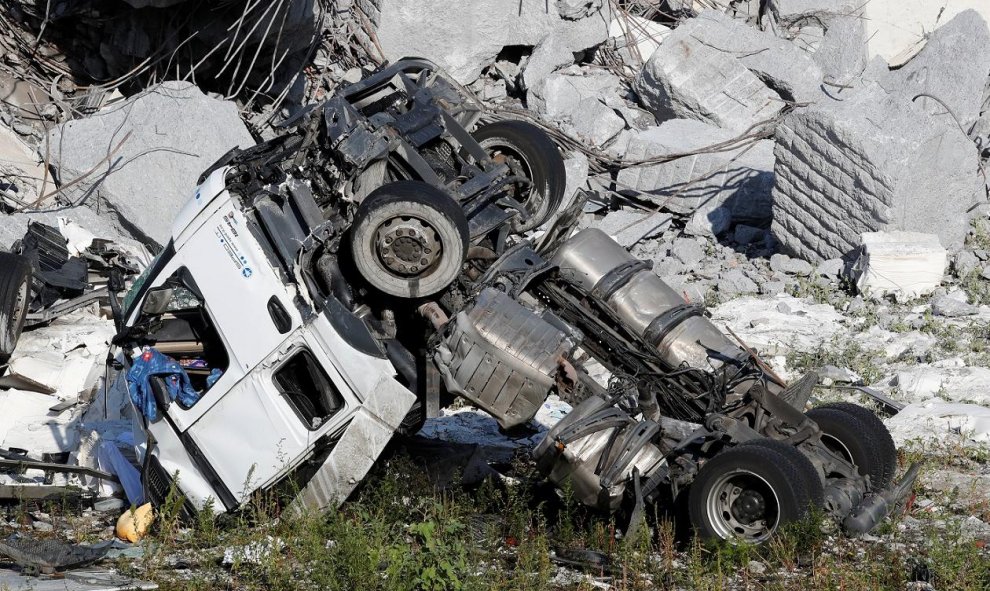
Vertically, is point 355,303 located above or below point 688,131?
below

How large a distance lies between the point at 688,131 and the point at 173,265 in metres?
7.65

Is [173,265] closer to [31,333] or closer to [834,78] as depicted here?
[31,333]

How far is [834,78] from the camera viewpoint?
13.5 metres

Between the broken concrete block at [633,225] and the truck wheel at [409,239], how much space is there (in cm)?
590

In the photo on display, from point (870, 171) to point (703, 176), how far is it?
87.9 inches

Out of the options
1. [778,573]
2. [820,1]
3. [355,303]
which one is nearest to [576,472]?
[778,573]

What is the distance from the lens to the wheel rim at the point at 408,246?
6.13 meters

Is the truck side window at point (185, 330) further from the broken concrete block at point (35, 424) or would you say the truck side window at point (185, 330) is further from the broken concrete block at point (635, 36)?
the broken concrete block at point (635, 36)

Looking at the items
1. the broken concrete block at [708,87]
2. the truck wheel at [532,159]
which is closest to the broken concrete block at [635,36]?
the broken concrete block at [708,87]

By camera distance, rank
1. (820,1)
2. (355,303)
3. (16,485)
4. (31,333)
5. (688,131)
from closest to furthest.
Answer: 1. (355,303)
2. (16,485)
3. (31,333)
4. (688,131)
5. (820,1)

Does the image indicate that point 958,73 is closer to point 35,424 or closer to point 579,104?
point 579,104

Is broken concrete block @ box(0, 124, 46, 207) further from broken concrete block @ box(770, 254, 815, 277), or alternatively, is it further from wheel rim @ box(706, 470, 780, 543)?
wheel rim @ box(706, 470, 780, 543)

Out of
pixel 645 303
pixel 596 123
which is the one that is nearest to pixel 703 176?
pixel 596 123

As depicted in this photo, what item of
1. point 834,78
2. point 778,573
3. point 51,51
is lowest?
point 778,573
